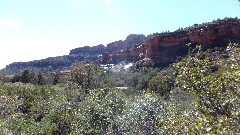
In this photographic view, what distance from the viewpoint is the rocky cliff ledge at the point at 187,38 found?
298ft

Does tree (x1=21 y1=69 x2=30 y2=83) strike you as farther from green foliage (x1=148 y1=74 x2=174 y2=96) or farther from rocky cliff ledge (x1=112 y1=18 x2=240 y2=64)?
rocky cliff ledge (x1=112 y1=18 x2=240 y2=64)

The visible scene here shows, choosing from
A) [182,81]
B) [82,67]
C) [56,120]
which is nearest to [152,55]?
[82,67]

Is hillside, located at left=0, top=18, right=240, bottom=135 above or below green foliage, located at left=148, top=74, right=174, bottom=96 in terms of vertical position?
above

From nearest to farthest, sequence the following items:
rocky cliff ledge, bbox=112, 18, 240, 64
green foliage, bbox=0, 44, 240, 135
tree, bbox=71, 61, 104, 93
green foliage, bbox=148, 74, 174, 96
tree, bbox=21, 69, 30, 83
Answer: green foliage, bbox=0, 44, 240, 135, tree, bbox=71, 61, 104, 93, green foliage, bbox=148, 74, 174, 96, tree, bbox=21, 69, 30, 83, rocky cliff ledge, bbox=112, 18, 240, 64

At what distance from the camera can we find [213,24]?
324 ft

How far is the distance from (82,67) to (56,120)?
21.2 metres

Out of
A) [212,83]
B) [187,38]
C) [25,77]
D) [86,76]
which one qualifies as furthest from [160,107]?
[187,38]

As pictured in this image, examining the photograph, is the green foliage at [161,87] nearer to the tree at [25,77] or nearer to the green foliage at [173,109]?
the green foliage at [173,109]

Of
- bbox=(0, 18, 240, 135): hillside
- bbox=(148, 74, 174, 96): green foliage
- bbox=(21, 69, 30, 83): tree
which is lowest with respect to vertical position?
bbox=(148, 74, 174, 96): green foliage

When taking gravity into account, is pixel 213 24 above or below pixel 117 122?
above

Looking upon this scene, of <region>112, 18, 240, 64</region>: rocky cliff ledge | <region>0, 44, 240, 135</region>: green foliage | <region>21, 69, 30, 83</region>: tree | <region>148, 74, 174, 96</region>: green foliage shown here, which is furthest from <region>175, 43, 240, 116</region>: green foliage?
<region>112, 18, 240, 64</region>: rocky cliff ledge

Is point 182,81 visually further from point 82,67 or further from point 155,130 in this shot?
point 82,67

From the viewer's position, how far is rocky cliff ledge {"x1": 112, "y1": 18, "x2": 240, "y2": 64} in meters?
90.8

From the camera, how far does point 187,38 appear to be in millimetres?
101438
